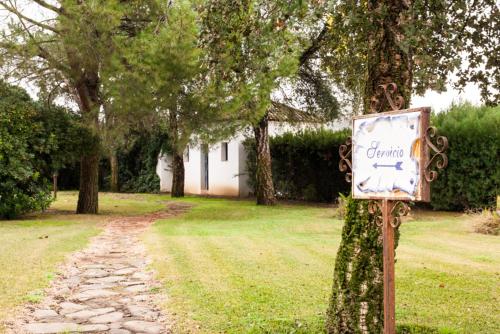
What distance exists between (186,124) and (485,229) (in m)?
8.16

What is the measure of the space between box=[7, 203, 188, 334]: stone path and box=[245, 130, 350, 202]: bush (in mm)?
12826

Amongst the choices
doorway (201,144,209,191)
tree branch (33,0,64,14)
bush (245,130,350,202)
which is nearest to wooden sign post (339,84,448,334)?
tree branch (33,0,64,14)

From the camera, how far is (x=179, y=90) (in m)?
14.8

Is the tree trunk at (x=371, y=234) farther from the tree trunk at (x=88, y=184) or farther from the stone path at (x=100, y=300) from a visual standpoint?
the tree trunk at (x=88, y=184)

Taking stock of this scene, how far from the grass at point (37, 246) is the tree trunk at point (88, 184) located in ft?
1.35

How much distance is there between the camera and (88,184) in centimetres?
1792

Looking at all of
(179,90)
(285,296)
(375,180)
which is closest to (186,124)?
(179,90)

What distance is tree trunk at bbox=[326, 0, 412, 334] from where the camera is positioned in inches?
179

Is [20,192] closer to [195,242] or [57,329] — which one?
[195,242]

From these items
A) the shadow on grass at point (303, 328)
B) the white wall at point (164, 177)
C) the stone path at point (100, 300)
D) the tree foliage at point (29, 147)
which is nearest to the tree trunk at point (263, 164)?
the tree foliage at point (29, 147)

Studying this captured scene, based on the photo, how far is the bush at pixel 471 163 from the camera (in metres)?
16.7

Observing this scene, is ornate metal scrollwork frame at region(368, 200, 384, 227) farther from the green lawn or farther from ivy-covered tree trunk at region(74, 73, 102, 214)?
ivy-covered tree trunk at region(74, 73, 102, 214)

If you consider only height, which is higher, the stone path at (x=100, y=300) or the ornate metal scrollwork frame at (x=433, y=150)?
the ornate metal scrollwork frame at (x=433, y=150)

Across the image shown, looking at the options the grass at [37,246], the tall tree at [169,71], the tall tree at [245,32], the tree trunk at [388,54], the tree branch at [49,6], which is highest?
the tree branch at [49,6]
